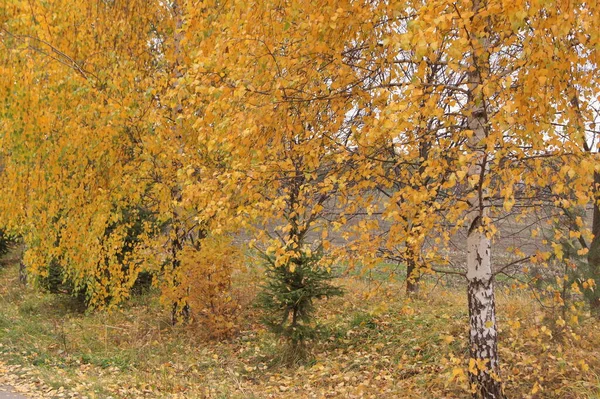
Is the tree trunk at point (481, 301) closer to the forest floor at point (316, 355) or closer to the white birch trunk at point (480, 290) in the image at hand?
the white birch trunk at point (480, 290)

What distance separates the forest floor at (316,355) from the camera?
5875mm

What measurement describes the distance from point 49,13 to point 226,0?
173 inches

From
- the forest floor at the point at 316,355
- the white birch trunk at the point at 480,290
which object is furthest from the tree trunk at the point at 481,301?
the forest floor at the point at 316,355

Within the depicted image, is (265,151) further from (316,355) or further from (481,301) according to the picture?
(316,355)

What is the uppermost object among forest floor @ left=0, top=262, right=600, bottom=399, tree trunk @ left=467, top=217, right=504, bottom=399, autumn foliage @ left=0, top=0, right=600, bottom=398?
autumn foliage @ left=0, top=0, right=600, bottom=398

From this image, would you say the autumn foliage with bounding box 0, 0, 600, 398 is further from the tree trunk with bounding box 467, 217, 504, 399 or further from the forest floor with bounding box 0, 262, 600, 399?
the forest floor with bounding box 0, 262, 600, 399

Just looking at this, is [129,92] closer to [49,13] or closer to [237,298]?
[49,13]

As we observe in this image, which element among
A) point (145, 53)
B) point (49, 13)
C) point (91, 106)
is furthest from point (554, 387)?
point (49, 13)

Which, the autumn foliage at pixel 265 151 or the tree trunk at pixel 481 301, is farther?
the tree trunk at pixel 481 301

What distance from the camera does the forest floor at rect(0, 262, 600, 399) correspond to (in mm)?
5875

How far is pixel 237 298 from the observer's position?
9.68 metres

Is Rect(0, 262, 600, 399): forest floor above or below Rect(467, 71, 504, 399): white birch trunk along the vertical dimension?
below

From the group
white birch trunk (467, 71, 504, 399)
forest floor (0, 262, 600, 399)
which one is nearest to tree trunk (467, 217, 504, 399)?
white birch trunk (467, 71, 504, 399)

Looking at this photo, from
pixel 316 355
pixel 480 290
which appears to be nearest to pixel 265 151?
pixel 480 290
